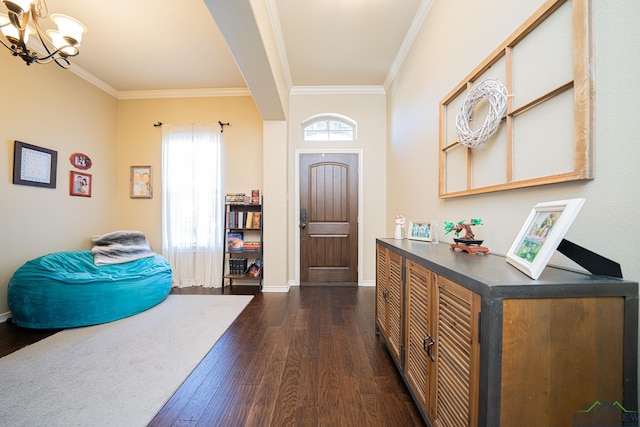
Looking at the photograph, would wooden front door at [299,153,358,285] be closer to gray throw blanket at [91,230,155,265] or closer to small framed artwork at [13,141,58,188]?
gray throw blanket at [91,230,155,265]

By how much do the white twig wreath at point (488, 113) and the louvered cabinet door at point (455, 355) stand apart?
88cm

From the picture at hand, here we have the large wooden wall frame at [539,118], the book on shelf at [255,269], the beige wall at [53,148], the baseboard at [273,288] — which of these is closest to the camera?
the large wooden wall frame at [539,118]

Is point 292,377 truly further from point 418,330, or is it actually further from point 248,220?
point 248,220

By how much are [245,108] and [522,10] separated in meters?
3.51

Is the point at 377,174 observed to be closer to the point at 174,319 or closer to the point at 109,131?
the point at 174,319

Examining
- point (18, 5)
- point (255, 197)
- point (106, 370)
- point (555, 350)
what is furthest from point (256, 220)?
point (555, 350)

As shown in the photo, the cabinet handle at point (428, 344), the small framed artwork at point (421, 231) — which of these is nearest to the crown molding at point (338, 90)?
the small framed artwork at point (421, 231)

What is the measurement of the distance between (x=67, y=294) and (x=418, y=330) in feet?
10.1

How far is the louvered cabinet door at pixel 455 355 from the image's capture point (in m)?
0.78

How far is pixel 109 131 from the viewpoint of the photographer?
12.1ft

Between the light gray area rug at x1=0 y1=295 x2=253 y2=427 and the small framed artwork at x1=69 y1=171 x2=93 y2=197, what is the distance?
1.96m

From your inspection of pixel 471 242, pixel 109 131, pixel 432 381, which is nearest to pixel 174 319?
pixel 432 381

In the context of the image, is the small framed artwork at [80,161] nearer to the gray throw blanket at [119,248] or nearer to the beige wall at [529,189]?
the gray throw blanket at [119,248]

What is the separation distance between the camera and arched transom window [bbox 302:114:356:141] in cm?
379
